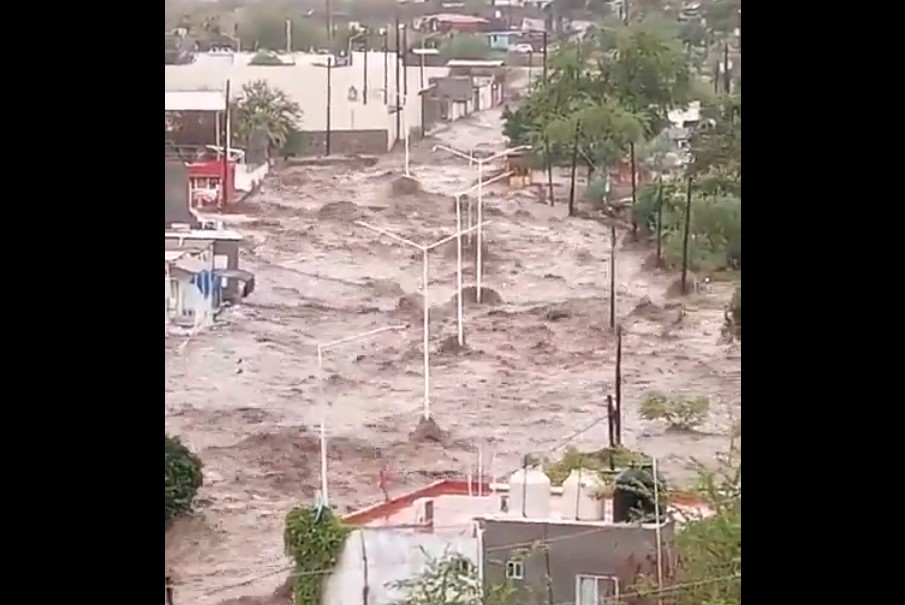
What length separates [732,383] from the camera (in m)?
1.48

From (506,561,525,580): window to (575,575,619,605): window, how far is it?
0.24ft

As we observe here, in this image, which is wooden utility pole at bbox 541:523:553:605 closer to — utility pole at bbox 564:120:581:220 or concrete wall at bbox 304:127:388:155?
utility pole at bbox 564:120:581:220

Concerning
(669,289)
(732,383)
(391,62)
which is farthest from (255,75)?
(732,383)

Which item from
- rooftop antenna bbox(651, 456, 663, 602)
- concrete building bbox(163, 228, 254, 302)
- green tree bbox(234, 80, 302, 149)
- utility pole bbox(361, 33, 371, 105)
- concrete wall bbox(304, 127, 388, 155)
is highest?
utility pole bbox(361, 33, 371, 105)

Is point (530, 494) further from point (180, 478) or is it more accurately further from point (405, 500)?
point (180, 478)

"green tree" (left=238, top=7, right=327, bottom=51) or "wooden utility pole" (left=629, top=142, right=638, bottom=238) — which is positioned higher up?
"green tree" (left=238, top=7, right=327, bottom=51)

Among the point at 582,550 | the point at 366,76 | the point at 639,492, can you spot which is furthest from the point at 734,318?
the point at 366,76

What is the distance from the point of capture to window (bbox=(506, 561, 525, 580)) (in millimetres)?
1492

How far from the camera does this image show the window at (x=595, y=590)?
149 centimetres

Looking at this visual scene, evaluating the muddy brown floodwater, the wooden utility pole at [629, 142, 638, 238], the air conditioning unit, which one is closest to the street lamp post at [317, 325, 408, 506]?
the muddy brown floodwater

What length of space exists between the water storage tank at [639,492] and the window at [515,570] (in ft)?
0.46

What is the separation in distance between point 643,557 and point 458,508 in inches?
9.8
